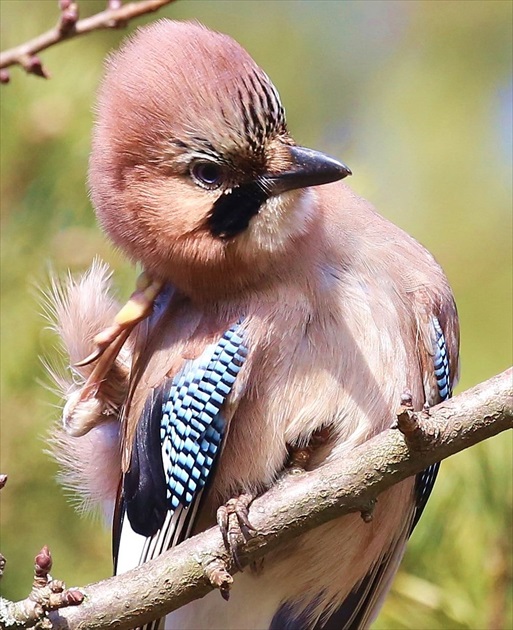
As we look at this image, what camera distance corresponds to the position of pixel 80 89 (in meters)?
3.91

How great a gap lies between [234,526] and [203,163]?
2.84 ft

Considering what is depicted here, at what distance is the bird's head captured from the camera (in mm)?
2893

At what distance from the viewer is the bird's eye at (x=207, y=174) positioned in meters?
2.93

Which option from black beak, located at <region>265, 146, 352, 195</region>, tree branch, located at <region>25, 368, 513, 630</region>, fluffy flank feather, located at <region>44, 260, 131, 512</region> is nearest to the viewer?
tree branch, located at <region>25, 368, 513, 630</region>

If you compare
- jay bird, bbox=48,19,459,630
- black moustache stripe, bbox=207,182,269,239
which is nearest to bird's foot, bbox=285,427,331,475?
jay bird, bbox=48,19,459,630

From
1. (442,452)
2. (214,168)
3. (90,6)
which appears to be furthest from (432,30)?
(442,452)

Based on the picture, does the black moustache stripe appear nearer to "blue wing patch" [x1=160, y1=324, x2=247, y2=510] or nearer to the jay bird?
the jay bird

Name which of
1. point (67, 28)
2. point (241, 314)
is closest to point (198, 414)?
point (241, 314)

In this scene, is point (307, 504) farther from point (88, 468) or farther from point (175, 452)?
point (88, 468)

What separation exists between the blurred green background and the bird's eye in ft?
2.28

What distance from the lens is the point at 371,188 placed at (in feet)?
13.4

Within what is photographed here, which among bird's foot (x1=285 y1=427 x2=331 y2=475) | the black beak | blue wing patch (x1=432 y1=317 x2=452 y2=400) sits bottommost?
bird's foot (x1=285 y1=427 x2=331 y2=475)

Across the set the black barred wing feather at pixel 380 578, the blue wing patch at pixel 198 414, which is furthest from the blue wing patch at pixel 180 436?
the black barred wing feather at pixel 380 578

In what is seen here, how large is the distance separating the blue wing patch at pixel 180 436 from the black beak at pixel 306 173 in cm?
35
